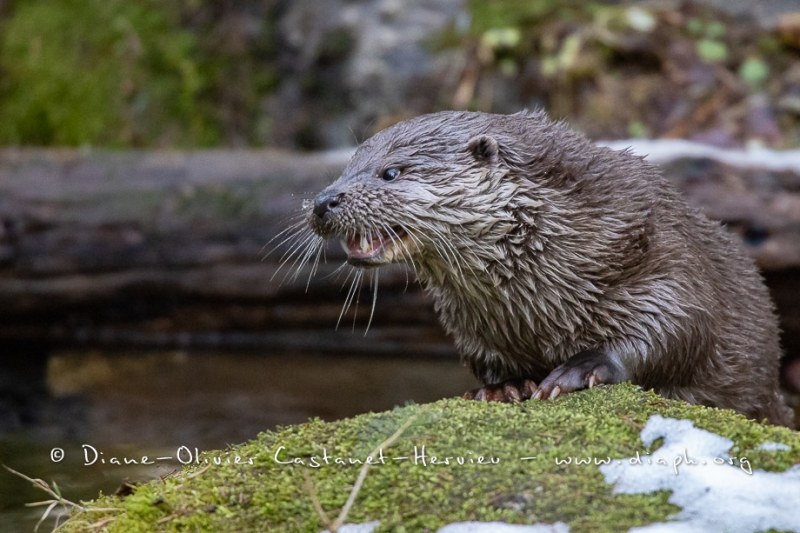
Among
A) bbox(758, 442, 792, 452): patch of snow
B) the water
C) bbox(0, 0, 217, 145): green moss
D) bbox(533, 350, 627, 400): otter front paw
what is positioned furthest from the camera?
bbox(0, 0, 217, 145): green moss

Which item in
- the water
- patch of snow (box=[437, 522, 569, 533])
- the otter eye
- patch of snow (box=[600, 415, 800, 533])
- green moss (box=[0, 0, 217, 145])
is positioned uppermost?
green moss (box=[0, 0, 217, 145])

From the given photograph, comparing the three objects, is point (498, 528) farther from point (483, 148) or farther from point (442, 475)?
point (483, 148)

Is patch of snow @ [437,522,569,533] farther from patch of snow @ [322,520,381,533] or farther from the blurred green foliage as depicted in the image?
A: the blurred green foliage

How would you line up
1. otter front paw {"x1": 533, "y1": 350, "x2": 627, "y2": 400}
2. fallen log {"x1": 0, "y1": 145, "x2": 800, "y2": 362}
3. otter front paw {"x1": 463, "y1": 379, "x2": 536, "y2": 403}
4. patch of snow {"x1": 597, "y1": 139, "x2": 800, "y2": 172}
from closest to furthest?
otter front paw {"x1": 533, "y1": 350, "x2": 627, "y2": 400} < otter front paw {"x1": 463, "y1": 379, "x2": 536, "y2": 403} < patch of snow {"x1": 597, "y1": 139, "x2": 800, "y2": 172} < fallen log {"x1": 0, "y1": 145, "x2": 800, "y2": 362}

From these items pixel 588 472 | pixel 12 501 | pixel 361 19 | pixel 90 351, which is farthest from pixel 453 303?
pixel 361 19

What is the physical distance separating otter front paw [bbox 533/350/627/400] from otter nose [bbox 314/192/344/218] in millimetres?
819

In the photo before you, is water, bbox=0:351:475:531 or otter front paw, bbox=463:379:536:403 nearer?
otter front paw, bbox=463:379:536:403

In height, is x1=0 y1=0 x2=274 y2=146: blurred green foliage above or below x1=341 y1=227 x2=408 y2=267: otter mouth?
above

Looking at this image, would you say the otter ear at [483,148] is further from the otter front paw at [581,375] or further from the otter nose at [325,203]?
the otter front paw at [581,375]

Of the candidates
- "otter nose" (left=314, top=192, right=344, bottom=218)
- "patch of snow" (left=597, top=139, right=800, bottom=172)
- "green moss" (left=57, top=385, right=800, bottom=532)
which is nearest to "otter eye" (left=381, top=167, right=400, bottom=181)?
"otter nose" (left=314, top=192, right=344, bottom=218)

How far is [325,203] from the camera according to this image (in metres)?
3.27

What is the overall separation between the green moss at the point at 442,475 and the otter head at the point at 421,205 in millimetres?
731

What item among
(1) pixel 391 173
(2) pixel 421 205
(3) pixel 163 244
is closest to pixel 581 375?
(2) pixel 421 205

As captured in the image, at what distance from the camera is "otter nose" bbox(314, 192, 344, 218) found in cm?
327
